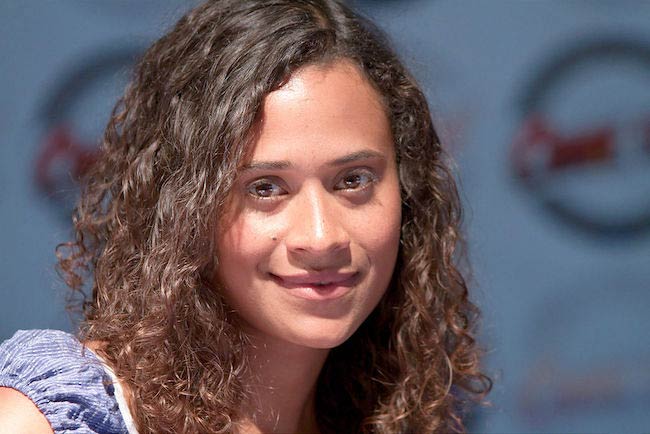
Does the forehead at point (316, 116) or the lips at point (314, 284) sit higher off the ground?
the forehead at point (316, 116)

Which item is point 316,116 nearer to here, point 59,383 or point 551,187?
point 59,383

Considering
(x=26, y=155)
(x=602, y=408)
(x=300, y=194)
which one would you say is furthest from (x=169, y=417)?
(x=602, y=408)

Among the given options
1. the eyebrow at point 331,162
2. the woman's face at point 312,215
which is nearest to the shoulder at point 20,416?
the woman's face at point 312,215

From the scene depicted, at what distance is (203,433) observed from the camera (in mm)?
1355

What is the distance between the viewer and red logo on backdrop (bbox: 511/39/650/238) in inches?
71.9

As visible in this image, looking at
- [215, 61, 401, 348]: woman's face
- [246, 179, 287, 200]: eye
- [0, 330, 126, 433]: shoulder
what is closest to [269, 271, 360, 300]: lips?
[215, 61, 401, 348]: woman's face

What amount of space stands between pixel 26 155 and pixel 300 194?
0.65 metres

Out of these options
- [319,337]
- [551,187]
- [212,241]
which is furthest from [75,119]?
[551,187]

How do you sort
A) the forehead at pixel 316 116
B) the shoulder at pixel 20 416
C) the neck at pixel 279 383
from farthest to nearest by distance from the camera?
the neck at pixel 279 383
the forehead at pixel 316 116
the shoulder at pixel 20 416

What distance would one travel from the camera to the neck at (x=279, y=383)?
146cm

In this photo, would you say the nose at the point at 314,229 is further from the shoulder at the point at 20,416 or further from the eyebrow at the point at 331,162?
the shoulder at the point at 20,416

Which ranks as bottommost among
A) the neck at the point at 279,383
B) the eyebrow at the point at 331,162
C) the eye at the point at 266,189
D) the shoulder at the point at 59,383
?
the neck at the point at 279,383

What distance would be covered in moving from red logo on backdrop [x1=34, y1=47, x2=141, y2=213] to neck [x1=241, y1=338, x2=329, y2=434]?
526 mm

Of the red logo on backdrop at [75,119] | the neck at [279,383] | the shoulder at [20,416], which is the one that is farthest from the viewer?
the red logo on backdrop at [75,119]
